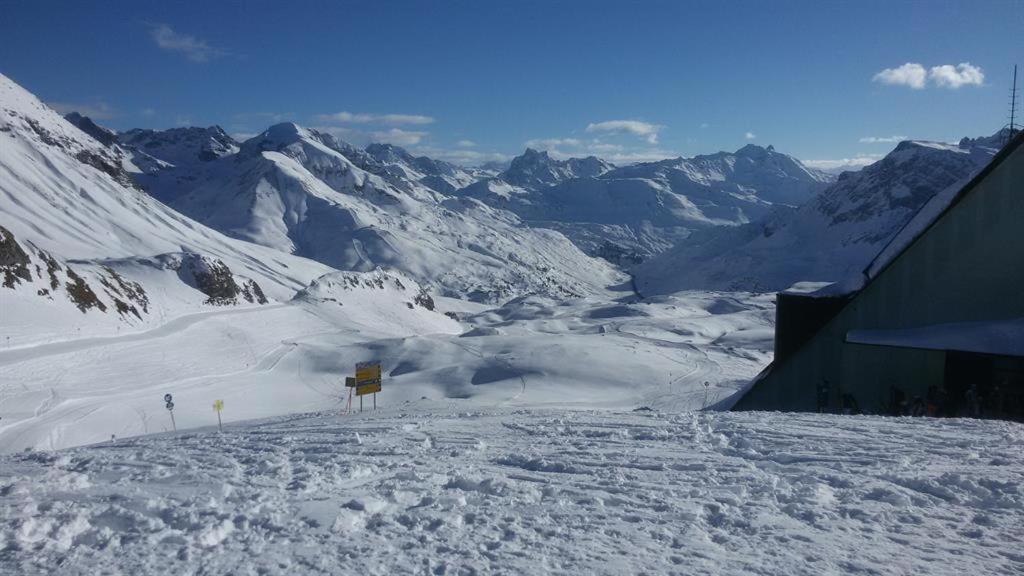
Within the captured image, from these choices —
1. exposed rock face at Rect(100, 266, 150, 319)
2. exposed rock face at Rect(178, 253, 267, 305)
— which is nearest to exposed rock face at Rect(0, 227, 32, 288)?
exposed rock face at Rect(100, 266, 150, 319)

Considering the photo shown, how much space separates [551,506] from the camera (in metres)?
6.36

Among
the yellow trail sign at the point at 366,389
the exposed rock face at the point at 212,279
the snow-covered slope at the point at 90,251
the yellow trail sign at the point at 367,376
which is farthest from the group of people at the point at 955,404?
the exposed rock face at the point at 212,279

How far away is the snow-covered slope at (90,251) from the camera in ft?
128

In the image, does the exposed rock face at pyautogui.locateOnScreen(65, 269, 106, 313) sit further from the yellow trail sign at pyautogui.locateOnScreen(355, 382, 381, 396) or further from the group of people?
the group of people

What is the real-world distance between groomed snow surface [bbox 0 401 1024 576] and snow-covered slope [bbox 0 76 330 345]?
3394 centimetres

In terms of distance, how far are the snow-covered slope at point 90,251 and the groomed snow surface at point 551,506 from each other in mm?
33944

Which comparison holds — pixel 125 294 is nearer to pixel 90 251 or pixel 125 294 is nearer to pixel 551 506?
pixel 90 251

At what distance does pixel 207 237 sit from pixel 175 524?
117 meters

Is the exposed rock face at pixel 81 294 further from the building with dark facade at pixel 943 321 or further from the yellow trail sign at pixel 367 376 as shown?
the building with dark facade at pixel 943 321

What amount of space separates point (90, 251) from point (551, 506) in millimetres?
87190

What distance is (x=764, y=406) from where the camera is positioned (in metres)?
18.1

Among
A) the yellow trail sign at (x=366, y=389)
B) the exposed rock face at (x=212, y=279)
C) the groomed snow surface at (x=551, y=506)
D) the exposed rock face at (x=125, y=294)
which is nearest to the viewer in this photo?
the groomed snow surface at (x=551, y=506)

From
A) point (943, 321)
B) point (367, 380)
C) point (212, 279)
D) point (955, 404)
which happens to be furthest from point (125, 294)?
point (955, 404)

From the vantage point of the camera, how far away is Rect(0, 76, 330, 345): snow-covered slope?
128ft
